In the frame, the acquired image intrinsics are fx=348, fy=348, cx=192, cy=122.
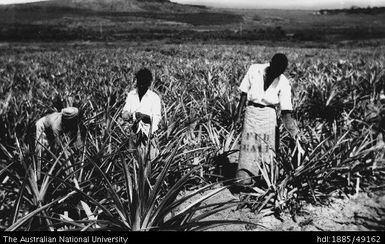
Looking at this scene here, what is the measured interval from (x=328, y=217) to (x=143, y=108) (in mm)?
2144

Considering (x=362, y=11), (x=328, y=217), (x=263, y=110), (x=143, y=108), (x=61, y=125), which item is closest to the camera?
(x=328, y=217)

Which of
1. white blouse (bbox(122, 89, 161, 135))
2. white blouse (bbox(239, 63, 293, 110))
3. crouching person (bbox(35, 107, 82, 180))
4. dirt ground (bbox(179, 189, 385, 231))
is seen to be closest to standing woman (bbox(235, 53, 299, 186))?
white blouse (bbox(239, 63, 293, 110))

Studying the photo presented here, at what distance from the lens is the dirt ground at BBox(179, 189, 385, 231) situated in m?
3.07

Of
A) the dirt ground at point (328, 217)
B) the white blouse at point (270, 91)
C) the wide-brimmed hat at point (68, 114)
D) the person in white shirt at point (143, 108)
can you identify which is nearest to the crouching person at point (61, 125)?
the wide-brimmed hat at point (68, 114)

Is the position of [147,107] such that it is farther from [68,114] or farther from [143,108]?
[68,114]

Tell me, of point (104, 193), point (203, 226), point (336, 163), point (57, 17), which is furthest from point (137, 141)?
point (57, 17)

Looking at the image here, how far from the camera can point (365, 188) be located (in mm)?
3738

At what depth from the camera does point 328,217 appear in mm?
3242

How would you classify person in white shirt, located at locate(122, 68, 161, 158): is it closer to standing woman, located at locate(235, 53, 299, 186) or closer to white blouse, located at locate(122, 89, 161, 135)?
white blouse, located at locate(122, 89, 161, 135)

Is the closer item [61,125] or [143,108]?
[61,125]

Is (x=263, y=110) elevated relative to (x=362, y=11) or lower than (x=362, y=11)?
lower

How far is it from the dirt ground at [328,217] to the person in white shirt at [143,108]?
45.0 inches

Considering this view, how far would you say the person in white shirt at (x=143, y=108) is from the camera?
3697 millimetres

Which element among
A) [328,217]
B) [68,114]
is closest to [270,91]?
[328,217]
